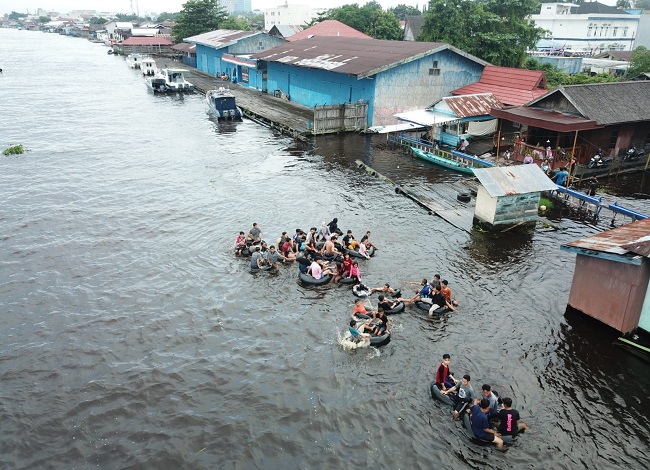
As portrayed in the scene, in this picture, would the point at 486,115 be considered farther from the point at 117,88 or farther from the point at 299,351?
the point at 117,88

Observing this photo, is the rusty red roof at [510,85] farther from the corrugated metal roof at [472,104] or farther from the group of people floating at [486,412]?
the group of people floating at [486,412]

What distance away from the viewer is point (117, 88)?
2884 inches

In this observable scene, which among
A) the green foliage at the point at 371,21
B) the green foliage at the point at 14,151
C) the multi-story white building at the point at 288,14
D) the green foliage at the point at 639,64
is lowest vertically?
the green foliage at the point at 14,151

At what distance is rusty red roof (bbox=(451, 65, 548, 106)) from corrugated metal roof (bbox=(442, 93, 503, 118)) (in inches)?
49.6

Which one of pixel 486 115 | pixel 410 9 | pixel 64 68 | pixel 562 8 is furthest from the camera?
pixel 410 9

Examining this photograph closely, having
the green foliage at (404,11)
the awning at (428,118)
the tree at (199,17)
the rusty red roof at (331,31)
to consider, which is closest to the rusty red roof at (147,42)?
the tree at (199,17)

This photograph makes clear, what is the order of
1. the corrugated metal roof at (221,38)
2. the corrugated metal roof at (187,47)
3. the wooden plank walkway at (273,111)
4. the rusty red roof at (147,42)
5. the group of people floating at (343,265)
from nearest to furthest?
the group of people floating at (343,265) < the wooden plank walkway at (273,111) < the corrugated metal roof at (221,38) < the corrugated metal roof at (187,47) < the rusty red roof at (147,42)

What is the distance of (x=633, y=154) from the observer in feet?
111

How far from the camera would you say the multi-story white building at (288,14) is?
161250 mm

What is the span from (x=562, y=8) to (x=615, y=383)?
118 m

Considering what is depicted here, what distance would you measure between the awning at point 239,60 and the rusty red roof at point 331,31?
42.9 ft

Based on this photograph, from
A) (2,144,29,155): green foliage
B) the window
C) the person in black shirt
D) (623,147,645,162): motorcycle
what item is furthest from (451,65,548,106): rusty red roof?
(2,144,29,155): green foliage

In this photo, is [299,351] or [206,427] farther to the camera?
[299,351]

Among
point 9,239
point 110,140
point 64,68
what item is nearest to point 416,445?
point 9,239
